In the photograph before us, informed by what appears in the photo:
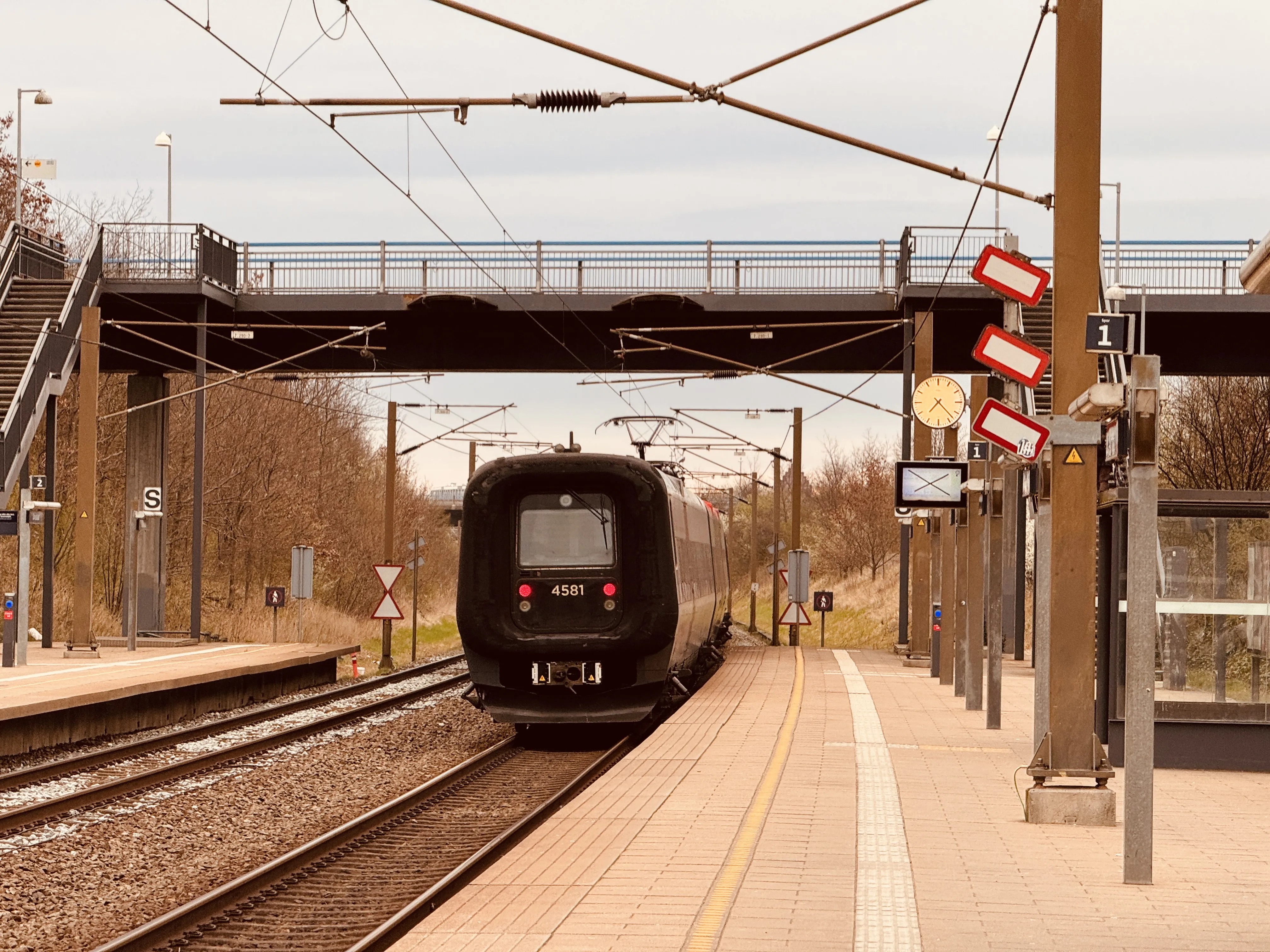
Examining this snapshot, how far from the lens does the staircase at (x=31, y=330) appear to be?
2611 centimetres

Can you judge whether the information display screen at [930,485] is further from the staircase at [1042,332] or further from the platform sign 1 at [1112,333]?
the staircase at [1042,332]

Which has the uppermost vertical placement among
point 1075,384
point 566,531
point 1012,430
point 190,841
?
point 1075,384

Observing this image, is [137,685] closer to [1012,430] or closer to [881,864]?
[1012,430]

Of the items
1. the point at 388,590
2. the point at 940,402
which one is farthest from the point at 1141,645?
the point at 388,590

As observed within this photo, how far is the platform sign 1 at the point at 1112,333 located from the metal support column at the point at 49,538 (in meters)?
22.5

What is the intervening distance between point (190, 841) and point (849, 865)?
17.3 feet

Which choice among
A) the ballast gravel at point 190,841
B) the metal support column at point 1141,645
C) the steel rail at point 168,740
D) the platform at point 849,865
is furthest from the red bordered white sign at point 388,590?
the metal support column at point 1141,645

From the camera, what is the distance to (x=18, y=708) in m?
16.3

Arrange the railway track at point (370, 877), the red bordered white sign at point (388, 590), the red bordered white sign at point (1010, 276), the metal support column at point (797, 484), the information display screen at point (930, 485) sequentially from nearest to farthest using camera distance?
the railway track at point (370, 877) → the red bordered white sign at point (1010, 276) → the information display screen at point (930, 485) → the red bordered white sign at point (388, 590) → the metal support column at point (797, 484)

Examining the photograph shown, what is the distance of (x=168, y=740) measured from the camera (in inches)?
698

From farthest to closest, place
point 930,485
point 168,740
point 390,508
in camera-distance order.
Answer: point 390,508
point 930,485
point 168,740

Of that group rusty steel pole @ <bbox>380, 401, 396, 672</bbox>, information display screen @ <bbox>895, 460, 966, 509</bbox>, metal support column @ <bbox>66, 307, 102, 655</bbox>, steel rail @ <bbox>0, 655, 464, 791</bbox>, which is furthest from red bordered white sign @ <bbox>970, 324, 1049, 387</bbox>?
rusty steel pole @ <bbox>380, 401, 396, 672</bbox>

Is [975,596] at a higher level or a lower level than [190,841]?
higher

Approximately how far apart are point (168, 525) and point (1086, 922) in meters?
41.9
